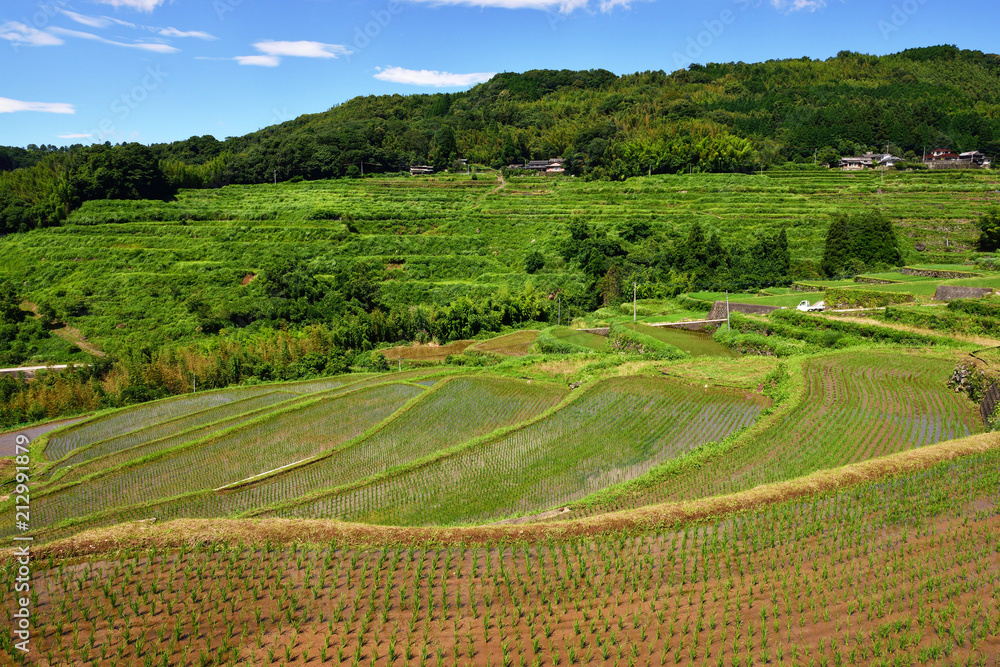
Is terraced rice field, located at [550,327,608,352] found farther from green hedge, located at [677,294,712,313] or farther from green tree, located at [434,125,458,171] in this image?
green tree, located at [434,125,458,171]

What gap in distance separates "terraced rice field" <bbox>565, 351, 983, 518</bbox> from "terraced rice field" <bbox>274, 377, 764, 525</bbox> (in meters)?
1.13

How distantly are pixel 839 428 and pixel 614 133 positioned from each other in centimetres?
6005

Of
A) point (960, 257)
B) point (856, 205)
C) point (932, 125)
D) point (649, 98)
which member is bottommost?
point (960, 257)

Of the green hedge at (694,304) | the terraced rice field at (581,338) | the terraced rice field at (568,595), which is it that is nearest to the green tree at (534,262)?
the green hedge at (694,304)

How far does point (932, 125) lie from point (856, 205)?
34491mm

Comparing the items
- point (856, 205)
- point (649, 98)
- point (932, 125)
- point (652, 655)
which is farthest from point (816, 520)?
point (649, 98)

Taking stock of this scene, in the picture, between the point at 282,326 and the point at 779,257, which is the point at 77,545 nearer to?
the point at 282,326

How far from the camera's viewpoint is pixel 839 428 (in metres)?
13.2

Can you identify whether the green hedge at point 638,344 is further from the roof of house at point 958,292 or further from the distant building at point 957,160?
the distant building at point 957,160

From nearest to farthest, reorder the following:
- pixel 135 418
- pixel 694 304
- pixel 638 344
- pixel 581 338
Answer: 1. pixel 135 418
2. pixel 638 344
3. pixel 581 338
4. pixel 694 304

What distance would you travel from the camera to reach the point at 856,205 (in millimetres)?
44531

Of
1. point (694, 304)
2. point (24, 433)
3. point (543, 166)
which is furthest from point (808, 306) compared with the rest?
point (543, 166)

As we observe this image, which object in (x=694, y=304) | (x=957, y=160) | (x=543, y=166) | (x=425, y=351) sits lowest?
(x=425, y=351)

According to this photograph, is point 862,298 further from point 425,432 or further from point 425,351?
point 425,432
